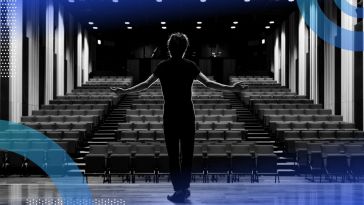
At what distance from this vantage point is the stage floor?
4.02 metres

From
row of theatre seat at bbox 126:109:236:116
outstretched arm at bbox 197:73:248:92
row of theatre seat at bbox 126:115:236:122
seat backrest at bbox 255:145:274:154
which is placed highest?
outstretched arm at bbox 197:73:248:92

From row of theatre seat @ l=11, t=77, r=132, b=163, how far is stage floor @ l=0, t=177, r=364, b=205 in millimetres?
6823

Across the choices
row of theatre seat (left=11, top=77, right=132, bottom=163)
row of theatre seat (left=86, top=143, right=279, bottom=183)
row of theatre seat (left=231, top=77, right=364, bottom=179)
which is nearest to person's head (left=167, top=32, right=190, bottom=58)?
row of theatre seat (left=86, top=143, right=279, bottom=183)

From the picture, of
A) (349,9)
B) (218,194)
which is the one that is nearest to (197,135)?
(349,9)

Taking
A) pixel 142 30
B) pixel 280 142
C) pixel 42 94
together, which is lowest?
pixel 280 142

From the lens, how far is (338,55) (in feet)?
56.2

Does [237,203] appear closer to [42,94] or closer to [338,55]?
[338,55]

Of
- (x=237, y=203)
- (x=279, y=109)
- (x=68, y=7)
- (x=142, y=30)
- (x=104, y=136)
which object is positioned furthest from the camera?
(x=142, y=30)

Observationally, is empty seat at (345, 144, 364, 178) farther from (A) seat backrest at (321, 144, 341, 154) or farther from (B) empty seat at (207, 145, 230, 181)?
(B) empty seat at (207, 145, 230, 181)

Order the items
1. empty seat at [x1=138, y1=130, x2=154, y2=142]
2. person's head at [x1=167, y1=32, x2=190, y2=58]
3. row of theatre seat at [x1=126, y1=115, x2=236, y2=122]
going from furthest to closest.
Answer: row of theatre seat at [x1=126, y1=115, x2=236, y2=122] < empty seat at [x1=138, y1=130, x2=154, y2=142] < person's head at [x1=167, y1=32, x2=190, y2=58]

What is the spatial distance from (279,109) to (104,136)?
5.27m

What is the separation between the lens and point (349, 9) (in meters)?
15.7

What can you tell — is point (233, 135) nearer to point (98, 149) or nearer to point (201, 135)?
point (201, 135)

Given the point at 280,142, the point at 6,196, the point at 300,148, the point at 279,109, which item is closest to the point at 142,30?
the point at 279,109
